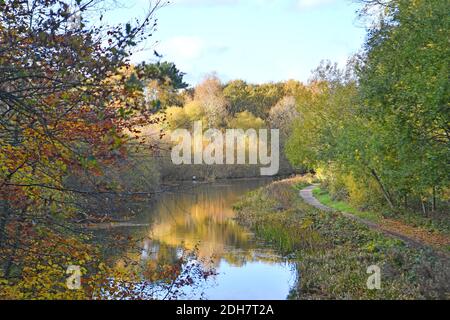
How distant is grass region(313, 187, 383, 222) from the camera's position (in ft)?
62.0

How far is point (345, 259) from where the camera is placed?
12.6 meters

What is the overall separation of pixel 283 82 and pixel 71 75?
6470cm

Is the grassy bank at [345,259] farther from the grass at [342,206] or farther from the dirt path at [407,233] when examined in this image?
the grass at [342,206]

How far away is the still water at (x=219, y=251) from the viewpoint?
11.9 metres

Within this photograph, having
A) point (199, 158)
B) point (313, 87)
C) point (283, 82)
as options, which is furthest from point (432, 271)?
point (283, 82)

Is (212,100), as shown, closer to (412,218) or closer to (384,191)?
(384,191)

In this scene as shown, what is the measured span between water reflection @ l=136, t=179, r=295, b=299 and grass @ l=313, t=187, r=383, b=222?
4.25 metres

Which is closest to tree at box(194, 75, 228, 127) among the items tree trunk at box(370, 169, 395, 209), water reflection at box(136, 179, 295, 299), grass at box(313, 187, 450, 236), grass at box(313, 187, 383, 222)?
grass at box(313, 187, 383, 222)

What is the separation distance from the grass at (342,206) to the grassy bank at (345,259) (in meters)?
1.01

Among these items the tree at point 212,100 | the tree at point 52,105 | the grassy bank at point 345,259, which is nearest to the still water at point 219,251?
the grassy bank at point 345,259

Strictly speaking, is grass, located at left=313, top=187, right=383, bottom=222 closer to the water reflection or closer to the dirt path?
the dirt path

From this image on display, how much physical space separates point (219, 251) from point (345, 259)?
4.85m

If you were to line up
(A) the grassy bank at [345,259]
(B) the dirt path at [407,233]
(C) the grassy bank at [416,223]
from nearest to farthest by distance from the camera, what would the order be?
(A) the grassy bank at [345,259]
(B) the dirt path at [407,233]
(C) the grassy bank at [416,223]

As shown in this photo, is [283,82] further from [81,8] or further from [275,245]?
[81,8]
